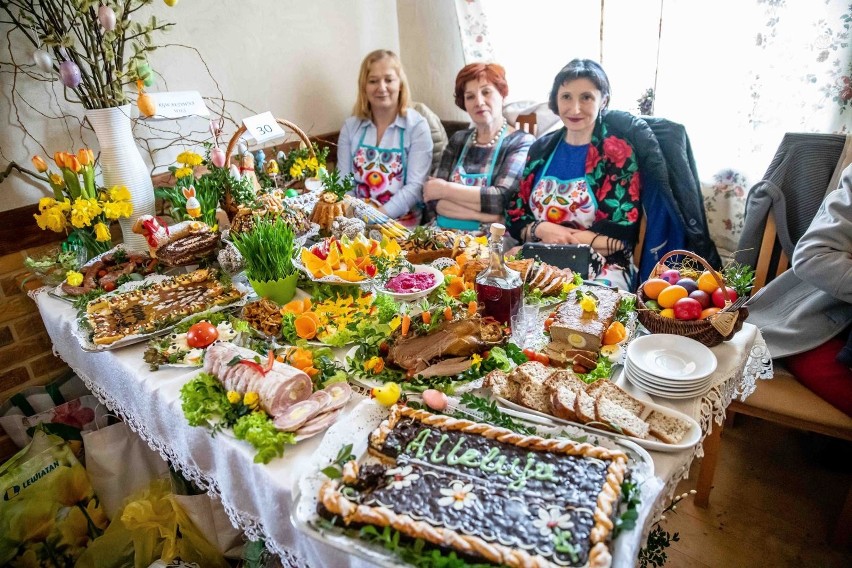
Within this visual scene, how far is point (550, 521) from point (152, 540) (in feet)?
4.40

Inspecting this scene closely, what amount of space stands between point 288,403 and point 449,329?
43 centimetres

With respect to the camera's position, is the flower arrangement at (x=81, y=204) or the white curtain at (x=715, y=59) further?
the white curtain at (x=715, y=59)

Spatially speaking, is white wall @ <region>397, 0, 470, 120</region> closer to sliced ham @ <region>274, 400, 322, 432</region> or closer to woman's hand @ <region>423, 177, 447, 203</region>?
woman's hand @ <region>423, 177, 447, 203</region>

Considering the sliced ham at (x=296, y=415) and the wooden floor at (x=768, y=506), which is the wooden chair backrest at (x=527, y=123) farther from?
the sliced ham at (x=296, y=415)

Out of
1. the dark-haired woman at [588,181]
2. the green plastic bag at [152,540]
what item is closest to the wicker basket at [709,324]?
the dark-haired woman at [588,181]

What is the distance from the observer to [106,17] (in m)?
1.81

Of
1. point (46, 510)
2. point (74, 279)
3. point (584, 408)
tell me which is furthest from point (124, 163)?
point (584, 408)

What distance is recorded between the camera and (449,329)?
4.56 ft

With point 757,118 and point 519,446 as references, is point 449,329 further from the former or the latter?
point 757,118

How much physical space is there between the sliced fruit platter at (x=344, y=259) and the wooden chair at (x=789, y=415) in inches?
46.6

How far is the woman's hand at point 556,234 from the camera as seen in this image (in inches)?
100

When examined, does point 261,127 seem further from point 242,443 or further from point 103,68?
point 242,443

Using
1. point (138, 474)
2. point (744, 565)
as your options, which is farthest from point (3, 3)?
point (744, 565)

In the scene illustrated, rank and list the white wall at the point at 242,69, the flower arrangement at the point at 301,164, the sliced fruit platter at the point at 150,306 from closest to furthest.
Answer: the sliced fruit platter at the point at 150,306
the white wall at the point at 242,69
the flower arrangement at the point at 301,164
